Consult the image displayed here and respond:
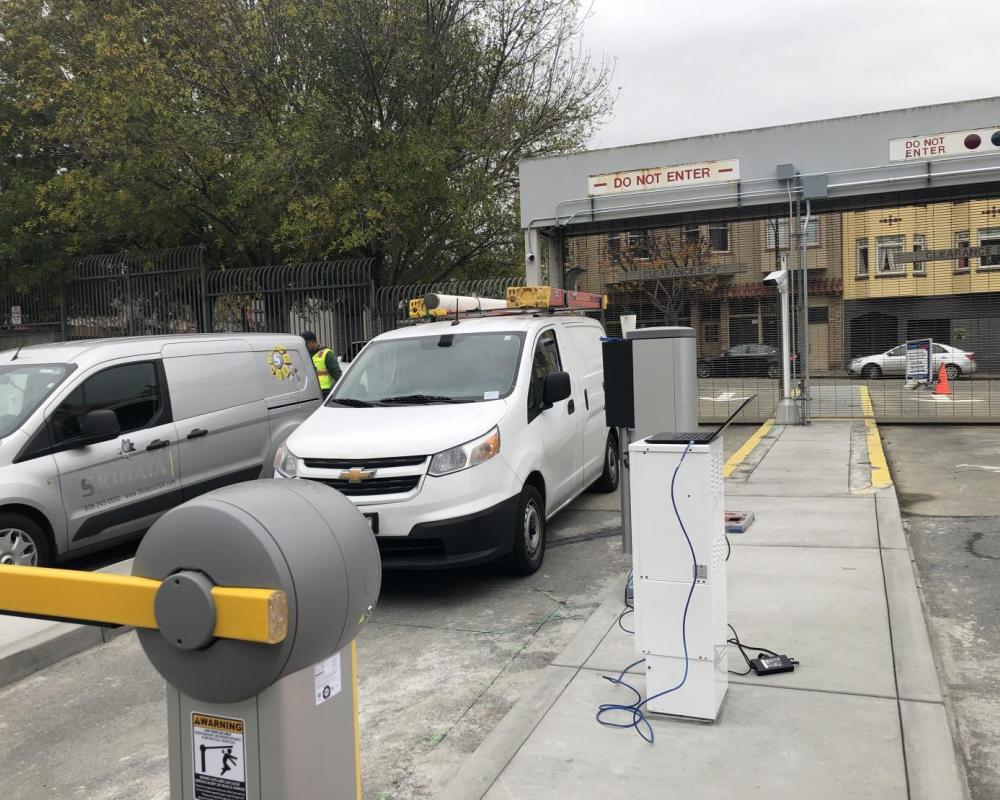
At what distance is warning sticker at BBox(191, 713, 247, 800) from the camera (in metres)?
1.96

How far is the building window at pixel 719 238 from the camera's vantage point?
17.8 meters

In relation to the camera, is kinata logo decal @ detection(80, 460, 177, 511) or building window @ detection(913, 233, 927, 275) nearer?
kinata logo decal @ detection(80, 460, 177, 511)

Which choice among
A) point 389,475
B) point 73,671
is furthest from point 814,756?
point 73,671

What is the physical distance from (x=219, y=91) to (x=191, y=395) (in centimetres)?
1137

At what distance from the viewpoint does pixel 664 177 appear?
14086 mm

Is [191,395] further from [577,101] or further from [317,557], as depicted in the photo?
[577,101]

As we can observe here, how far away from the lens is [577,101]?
58.5 feet

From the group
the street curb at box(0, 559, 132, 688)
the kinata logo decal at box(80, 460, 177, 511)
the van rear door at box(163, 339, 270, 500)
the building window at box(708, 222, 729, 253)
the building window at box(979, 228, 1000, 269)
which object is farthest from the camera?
the building window at box(708, 222, 729, 253)

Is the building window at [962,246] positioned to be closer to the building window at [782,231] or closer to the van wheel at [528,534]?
the building window at [782,231]

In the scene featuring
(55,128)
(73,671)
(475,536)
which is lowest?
(73,671)

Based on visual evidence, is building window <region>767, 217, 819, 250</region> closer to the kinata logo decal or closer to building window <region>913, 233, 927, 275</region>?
building window <region>913, 233, 927, 275</region>

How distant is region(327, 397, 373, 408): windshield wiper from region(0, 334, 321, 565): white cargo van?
58.7 inches

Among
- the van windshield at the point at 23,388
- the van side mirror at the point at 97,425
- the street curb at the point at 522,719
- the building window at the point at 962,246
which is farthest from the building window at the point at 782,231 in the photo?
the van windshield at the point at 23,388

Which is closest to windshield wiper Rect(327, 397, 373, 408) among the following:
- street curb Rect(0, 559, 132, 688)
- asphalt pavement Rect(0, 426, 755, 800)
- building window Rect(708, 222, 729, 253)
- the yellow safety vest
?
asphalt pavement Rect(0, 426, 755, 800)
